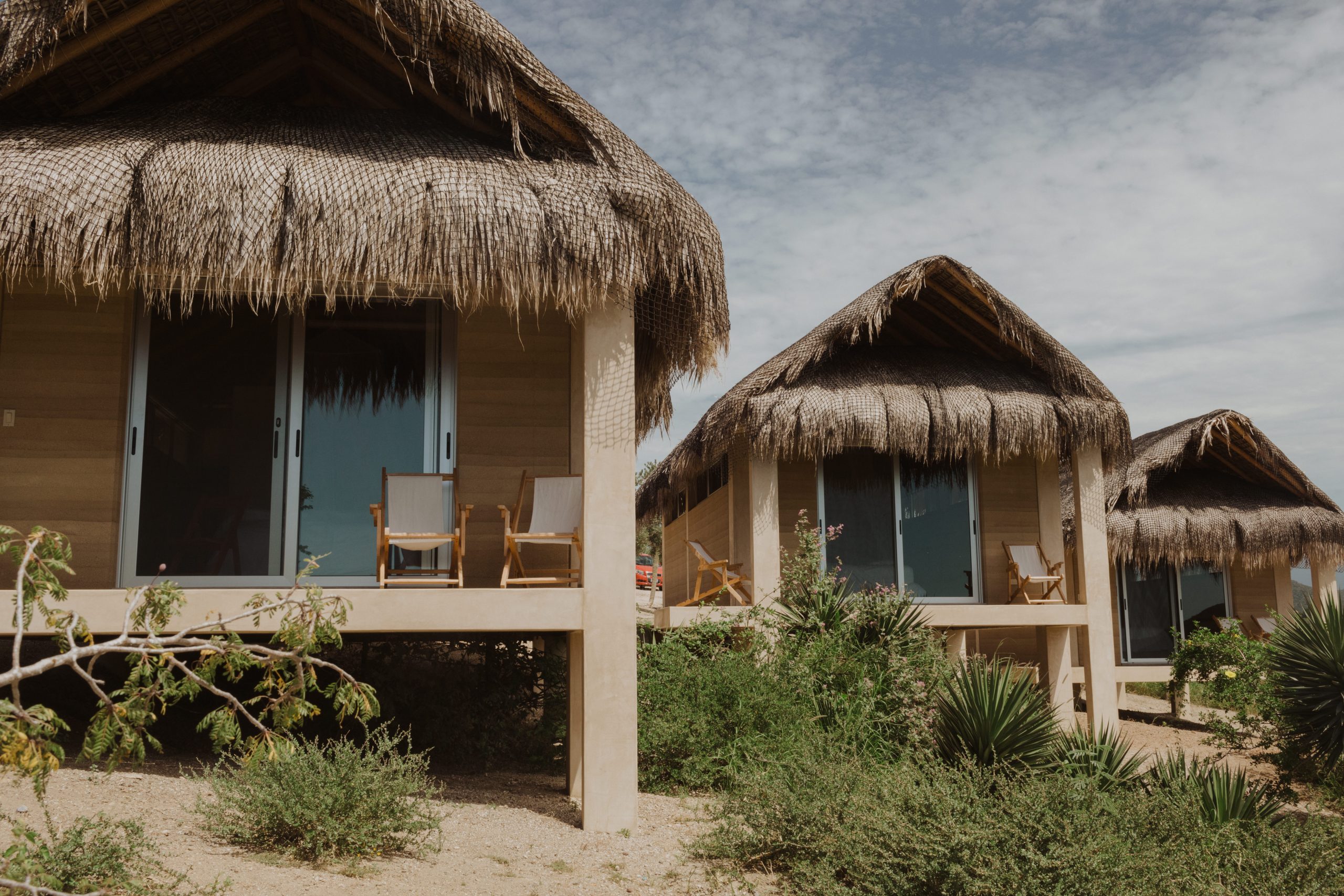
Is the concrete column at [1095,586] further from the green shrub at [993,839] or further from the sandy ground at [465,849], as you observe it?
the sandy ground at [465,849]

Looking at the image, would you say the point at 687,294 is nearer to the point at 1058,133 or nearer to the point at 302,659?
the point at 302,659

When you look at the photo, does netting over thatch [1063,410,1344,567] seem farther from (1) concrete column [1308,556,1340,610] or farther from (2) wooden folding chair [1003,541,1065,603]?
(2) wooden folding chair [1003,541,1065,603]

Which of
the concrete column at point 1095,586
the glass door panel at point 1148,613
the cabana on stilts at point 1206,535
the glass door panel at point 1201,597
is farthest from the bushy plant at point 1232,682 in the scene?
the concrete column at point 1095,586

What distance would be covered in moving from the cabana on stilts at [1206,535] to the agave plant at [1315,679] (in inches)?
206

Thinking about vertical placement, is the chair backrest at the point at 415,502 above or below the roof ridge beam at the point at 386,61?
below

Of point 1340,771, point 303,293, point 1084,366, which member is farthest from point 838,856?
point 1084,366

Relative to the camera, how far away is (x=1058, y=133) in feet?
36.1

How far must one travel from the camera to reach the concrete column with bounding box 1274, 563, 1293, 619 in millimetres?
14375

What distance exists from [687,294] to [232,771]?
3899mm

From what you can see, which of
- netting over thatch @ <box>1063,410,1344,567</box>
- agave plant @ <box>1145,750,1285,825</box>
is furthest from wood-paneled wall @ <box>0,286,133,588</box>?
netting over thatch @ <box>1063,410,1344,567</box>

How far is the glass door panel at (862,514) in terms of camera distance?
34.0ft

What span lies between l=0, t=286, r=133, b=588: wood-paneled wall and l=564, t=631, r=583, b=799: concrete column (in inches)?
121

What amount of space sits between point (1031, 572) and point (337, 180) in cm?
802

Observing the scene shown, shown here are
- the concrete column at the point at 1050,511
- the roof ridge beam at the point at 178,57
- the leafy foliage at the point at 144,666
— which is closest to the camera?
the leafy foliage at the point at 144,666
